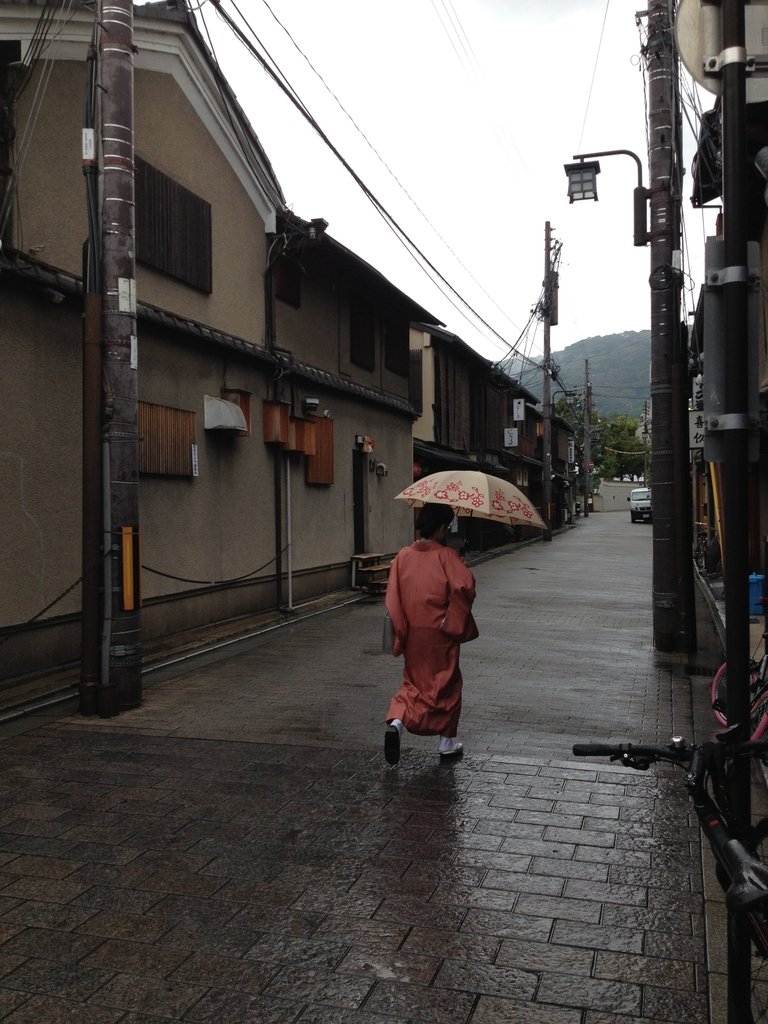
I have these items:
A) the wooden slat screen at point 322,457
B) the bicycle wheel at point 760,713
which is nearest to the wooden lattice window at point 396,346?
the wooden slat screen at point 322,457

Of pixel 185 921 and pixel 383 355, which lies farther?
pixel 383 355

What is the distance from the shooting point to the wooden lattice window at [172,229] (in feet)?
36.8

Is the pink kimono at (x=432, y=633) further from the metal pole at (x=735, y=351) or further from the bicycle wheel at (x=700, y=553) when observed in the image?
the bicycle wheel at (x=700, y=553)

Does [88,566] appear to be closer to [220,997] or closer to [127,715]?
[127,715]

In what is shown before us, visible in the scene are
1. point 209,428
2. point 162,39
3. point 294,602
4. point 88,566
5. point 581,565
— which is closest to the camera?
point 88,566

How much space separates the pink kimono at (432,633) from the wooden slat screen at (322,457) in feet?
31.5

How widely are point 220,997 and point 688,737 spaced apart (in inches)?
190

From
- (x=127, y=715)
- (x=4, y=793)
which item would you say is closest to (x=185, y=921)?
(x=4, y=793)

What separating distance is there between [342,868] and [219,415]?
8.76m

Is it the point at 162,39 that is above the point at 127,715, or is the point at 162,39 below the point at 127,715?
above

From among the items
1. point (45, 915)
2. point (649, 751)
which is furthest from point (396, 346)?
point (649, 751)

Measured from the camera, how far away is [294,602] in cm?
1562

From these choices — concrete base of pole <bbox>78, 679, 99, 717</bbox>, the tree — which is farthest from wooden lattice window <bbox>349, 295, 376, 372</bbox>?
the tree

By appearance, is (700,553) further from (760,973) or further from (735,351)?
(760,973)
